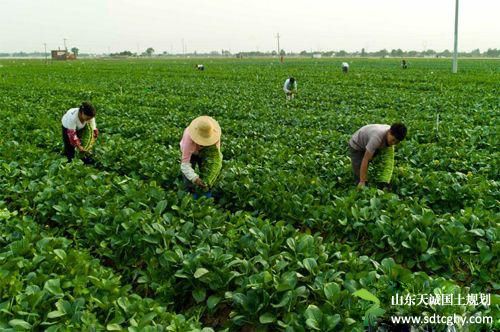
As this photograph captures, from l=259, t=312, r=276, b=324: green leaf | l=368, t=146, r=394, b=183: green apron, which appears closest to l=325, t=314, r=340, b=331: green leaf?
l=259, t=312, r=276, b=324: green leaf

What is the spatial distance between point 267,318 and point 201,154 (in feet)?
10.3

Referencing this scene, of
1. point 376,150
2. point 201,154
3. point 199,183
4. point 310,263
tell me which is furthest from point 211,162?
point 310,263

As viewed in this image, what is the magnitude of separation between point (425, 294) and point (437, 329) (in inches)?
14.9

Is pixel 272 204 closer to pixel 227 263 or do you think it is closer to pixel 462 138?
pixel 227 263

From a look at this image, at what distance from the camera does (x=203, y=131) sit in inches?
213

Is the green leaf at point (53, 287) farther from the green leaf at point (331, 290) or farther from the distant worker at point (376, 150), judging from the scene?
the distant worker at point (376, 150)

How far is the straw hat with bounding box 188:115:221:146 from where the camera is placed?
5.38 metres

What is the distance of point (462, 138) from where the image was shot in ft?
33.2

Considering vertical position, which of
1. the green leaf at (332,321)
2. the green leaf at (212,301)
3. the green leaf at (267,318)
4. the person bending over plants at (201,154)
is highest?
the person bending over plants at (201,154)

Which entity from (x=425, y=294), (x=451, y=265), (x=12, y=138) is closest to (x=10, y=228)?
(x=425, y=294)

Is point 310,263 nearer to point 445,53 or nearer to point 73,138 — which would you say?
point 73,138

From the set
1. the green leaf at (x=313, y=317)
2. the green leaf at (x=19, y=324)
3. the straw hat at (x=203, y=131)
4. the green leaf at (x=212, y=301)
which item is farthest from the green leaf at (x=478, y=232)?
the green leaf at (x=19, y=324)

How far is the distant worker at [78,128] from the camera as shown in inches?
278

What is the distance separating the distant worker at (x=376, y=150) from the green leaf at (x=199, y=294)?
295 centimetres
